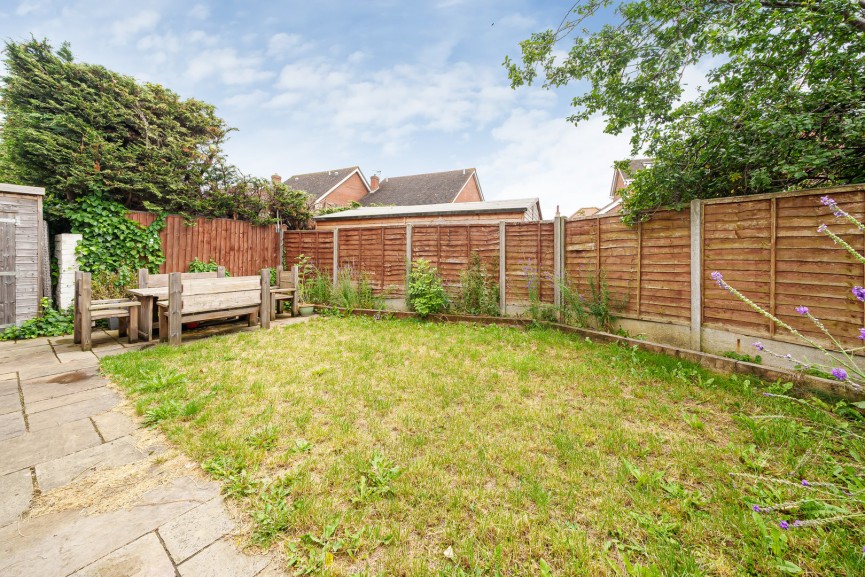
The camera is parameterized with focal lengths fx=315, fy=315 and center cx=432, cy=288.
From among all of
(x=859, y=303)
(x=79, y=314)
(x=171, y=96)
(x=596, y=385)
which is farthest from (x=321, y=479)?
(x=171, y=96)

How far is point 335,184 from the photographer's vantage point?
23062 mm

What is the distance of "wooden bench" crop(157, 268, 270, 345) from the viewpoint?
4738 mm

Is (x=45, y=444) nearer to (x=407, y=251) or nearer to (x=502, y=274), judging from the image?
(x=407, y=251)

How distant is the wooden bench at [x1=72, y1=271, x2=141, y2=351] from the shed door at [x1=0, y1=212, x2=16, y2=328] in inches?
47.7

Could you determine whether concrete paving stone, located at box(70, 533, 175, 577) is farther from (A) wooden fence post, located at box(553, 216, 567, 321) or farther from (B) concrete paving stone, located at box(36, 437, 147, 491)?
(A) wooden fence post, located at box(553, 216, 567, 321)

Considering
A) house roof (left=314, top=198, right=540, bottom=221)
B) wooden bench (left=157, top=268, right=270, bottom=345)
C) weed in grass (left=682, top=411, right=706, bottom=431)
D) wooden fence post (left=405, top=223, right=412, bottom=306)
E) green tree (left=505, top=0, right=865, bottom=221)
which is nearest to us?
weed in grass (left=682, top=411, right=706, bottom=431)

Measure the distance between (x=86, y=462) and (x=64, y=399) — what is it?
153cm

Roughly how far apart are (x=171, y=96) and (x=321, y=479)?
9.30 meters

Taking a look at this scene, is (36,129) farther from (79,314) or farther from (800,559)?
(800,559)

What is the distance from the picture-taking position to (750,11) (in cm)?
389

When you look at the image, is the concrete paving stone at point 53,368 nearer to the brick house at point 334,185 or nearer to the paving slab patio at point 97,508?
the paving slab patio at point 97,508

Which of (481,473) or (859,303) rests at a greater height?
(859,303)

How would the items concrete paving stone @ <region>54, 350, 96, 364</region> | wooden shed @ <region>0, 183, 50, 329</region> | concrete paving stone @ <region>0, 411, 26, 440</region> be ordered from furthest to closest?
wooden shed @ <region>0, 183, 50, 329</region>
concrete paving stone @ <region>54, 350, 96, 364</region>
concrete paving stone @ <region>0, 411, 26, 440</region>

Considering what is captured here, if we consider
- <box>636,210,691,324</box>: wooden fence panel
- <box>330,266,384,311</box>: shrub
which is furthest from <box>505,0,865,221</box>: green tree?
<box>330,266,384,311</box>: shrub
